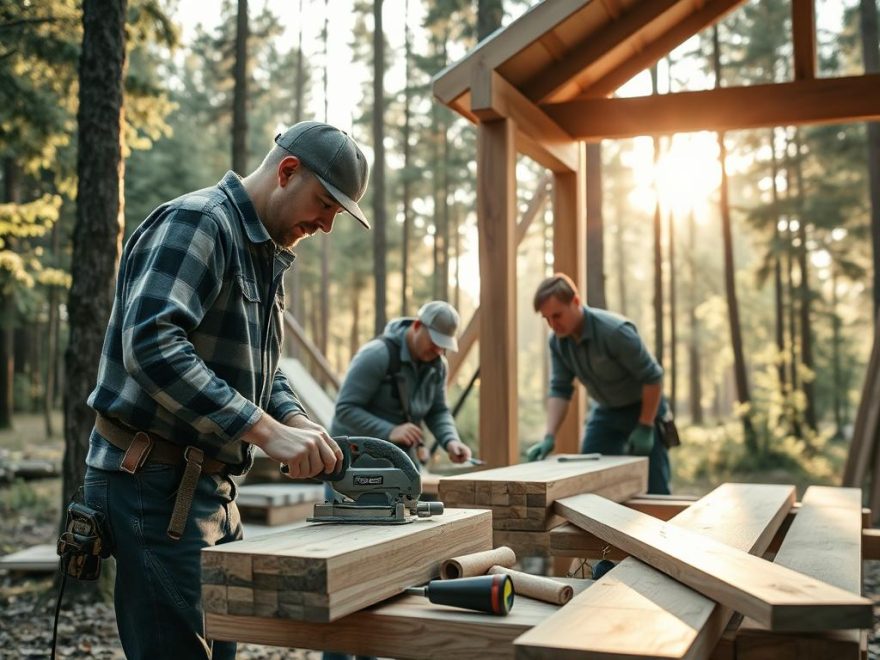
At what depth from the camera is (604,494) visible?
4398mm

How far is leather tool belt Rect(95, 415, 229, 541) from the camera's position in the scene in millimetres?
2439

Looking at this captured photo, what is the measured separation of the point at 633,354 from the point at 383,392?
174 cm

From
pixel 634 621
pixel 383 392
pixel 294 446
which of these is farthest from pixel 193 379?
pixel 383 392

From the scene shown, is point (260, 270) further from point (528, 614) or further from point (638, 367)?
point (638, 367)

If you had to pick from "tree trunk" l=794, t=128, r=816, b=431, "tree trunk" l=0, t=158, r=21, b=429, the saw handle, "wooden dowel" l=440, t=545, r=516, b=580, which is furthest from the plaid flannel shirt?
"tree trunk" l=794, t=128, r=816, b=431

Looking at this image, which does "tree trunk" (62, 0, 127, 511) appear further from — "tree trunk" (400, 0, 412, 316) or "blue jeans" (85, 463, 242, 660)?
"tree trunk" (400, 0, 412, 316)

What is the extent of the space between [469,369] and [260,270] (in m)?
34.5

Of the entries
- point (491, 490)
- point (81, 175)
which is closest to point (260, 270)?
point (491, 490)

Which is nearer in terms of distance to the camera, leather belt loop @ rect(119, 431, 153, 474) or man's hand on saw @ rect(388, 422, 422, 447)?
leather belt loop @ rect(119, 431, 153, 474)

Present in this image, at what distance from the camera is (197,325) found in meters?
2.40

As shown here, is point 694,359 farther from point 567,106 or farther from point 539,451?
point 539,451

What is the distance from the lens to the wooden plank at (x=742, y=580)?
186 centimetres

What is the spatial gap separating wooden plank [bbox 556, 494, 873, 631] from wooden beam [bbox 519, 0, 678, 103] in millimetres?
4214

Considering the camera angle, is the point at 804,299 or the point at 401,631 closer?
the point at 401,631
